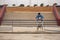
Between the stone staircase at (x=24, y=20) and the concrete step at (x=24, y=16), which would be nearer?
the stone staircase at (x=24, y=20)

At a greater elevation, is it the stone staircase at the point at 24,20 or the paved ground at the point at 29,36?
the stone staircase at the point at 24,20

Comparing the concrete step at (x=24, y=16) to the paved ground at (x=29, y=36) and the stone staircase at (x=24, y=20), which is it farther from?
the paved ground at (x=29, y=36)

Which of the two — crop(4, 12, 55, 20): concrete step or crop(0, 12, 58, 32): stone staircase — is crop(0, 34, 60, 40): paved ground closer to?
crop(0, 12, 58, 32): stone staircase

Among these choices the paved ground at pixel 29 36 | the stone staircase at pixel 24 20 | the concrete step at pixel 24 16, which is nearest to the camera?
the paved ground at pixel 29 36

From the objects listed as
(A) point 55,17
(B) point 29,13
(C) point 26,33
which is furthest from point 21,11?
(C) point 26,33

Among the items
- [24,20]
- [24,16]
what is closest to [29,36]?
[24,20]

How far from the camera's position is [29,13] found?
25906mm

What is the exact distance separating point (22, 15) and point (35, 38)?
35.0 ft

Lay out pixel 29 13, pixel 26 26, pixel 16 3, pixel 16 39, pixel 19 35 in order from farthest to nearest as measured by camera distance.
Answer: pixel 16 3
pixel 29 13
pixel 26 26
pixel 19 35
pixel 16 39

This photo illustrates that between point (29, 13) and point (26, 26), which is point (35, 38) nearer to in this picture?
point (26, 26)

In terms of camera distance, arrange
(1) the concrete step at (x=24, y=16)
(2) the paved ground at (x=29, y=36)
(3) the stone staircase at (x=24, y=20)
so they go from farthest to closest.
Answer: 1. (1) the concrete step at (x=24, y=16)
2. (3) the stone staircase at (x=24, y=20)
3. (2) the paved ground at (x=29, y=36)

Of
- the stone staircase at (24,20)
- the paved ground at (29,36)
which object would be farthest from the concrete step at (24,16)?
the paved ground at (29,36)

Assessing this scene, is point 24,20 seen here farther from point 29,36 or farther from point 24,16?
point 29,36

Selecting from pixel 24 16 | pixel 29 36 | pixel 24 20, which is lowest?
pixel 29 36
